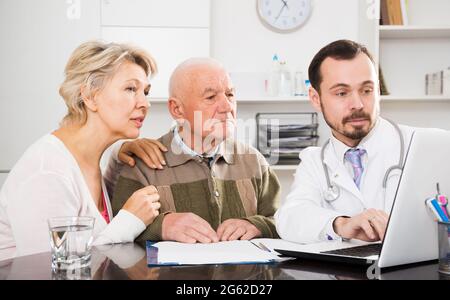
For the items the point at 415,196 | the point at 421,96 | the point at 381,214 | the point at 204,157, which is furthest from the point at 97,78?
the point at 421,96

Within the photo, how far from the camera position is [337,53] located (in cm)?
166

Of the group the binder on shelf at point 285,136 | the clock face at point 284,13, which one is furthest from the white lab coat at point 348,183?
the clock face at point 284,13

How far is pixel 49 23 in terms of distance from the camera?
3307 mm

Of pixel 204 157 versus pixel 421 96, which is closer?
pixel 204 157

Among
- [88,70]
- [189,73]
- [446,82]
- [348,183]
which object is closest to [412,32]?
[446,82]

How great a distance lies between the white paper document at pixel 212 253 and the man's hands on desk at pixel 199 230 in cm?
7

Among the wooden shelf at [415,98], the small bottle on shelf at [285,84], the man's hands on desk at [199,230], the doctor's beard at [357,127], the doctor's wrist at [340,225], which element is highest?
the small bottle on shelf at [285,84]

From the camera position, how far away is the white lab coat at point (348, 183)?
1.51 meters

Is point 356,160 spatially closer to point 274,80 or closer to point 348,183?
point 348,183

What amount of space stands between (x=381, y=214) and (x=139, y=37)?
254 centimetres

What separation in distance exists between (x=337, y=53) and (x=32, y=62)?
2.32 metres

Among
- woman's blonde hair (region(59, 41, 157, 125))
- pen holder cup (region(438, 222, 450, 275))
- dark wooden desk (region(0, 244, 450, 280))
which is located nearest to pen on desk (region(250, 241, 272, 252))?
dark wooden desk (region(0, 244, 450, 280))

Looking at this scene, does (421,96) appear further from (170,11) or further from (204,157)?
(204,157)

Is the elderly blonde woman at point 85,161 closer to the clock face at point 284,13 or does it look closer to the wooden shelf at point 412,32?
the clock face at point 284,13
